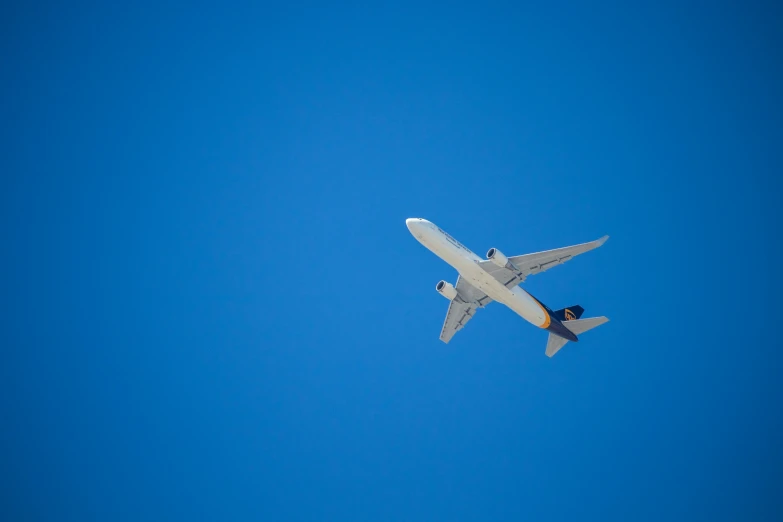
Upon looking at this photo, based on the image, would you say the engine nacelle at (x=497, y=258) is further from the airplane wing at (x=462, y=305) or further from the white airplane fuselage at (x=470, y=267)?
the airplane wing at (x=462, y=305)

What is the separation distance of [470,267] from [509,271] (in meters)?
3.00

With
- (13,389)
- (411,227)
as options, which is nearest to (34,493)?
(13,389)

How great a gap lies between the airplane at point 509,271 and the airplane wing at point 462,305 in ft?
5.45

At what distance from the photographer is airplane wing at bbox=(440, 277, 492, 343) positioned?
44094mm

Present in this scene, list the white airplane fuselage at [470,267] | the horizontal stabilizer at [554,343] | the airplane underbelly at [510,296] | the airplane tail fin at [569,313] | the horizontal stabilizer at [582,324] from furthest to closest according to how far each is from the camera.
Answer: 1. the horizontal stabilizer at [554,343]
2. the airplane tail fin at [569,313]
3. the horizontal stabilizer at [582,324]
4. the airplane underbelly at [510,296]
5. the white airplane fuselage at [470,267]

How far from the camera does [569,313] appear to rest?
42875 mm

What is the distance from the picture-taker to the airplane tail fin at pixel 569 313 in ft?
139

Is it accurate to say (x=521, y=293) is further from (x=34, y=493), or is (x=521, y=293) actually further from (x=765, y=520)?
(x=34, y=493)

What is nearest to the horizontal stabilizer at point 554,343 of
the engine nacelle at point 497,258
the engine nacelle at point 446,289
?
the engine nacelle at point 446,289

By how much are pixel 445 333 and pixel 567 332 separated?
9.68 m

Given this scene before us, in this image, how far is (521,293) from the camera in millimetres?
38781

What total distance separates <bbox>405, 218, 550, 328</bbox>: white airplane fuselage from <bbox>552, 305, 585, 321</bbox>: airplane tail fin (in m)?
2.91

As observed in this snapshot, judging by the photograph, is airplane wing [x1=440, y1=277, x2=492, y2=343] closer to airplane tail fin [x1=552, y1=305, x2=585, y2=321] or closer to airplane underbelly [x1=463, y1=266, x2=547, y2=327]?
airplane underbelly [x1=463, y1=266, x2=547, y2=327]

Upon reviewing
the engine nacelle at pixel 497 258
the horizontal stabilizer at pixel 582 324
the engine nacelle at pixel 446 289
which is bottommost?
the horizontal stabilizer at pixel 582 324
